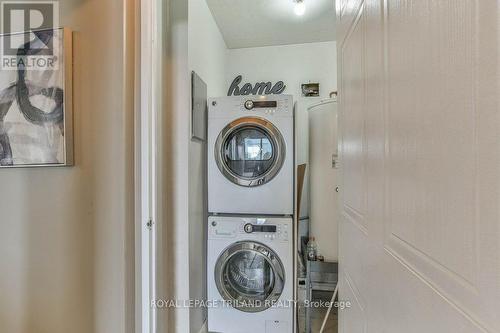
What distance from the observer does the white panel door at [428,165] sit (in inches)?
13.9

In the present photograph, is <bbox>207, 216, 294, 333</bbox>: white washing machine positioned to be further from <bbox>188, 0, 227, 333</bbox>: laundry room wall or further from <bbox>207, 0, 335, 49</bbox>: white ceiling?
<bbox>207, 0, 335, 49</bbox>: white ceiling

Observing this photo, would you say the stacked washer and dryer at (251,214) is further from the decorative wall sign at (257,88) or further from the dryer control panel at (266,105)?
the decorative wall sign at (257,88)

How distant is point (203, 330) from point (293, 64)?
266 cm

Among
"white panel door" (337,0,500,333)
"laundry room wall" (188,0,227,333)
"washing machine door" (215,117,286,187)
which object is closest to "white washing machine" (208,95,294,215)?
Answer: "washing machine door" (215,117,286,187)

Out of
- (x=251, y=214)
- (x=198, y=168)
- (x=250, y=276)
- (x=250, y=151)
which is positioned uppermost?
(x=250, y=151)

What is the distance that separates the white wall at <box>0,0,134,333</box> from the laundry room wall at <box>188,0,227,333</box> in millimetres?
577

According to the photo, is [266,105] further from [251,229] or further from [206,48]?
[251,229]

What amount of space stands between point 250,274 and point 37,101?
5.71 feet

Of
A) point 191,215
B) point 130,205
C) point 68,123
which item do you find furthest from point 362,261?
point 68,123

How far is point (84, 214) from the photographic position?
1.30m

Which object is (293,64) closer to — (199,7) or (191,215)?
(199,7)

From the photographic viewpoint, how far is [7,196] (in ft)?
4.41

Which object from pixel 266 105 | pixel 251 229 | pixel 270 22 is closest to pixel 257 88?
pixel 270 22

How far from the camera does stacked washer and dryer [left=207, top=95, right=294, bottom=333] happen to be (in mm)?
2023
